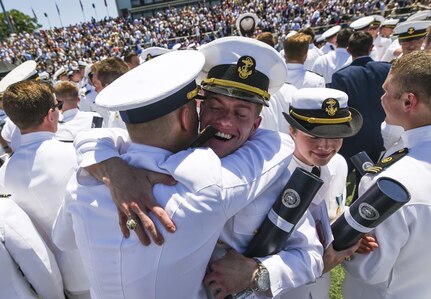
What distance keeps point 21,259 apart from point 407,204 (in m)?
2.21

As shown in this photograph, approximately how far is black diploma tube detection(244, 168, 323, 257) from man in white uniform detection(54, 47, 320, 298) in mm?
110

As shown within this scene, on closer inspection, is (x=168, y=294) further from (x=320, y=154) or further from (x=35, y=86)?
(x=35, y=86)

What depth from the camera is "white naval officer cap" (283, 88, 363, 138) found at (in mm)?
2113

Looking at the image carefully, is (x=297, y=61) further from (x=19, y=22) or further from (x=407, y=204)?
(x=19, y=22)

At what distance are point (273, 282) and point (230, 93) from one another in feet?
2.94

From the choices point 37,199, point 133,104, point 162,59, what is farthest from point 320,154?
point 37,199

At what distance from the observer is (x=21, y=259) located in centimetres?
209

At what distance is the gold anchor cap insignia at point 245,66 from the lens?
70.3 inches

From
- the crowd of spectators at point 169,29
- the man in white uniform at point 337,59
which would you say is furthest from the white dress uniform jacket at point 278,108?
the crowd of spectators at point 169,29

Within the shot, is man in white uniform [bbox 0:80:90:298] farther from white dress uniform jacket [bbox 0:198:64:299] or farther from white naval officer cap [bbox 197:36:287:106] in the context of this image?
white naval officer cap [bbox 197:36:287:106]

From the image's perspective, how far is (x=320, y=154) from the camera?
2.10 metres

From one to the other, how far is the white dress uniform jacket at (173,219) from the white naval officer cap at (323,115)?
0.79 meters

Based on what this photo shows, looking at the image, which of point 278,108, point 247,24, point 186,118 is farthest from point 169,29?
point 186,118

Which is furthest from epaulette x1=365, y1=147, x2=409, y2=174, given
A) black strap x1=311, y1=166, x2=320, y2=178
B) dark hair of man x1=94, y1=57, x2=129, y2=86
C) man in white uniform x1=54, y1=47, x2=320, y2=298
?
dark hair of man x1=94, y1=57, x2=129, y2=86
